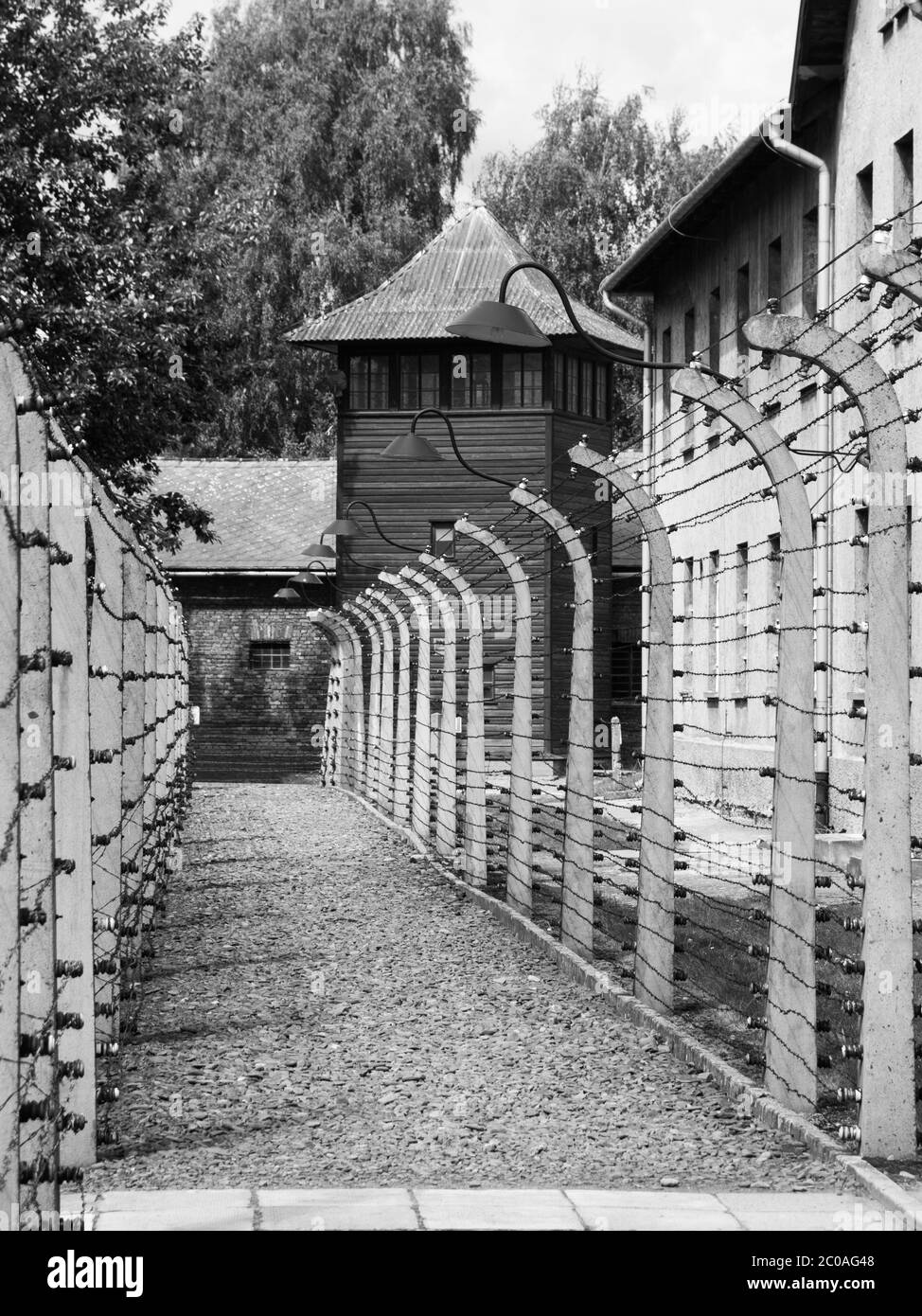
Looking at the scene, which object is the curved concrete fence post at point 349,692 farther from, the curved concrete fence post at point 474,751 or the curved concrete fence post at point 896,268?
the curved concrete fence post at point 896,268

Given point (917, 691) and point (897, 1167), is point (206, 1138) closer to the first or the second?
point (897, 1167)

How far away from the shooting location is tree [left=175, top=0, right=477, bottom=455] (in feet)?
159

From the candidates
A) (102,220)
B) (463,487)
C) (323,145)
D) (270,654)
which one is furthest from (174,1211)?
(323,145)

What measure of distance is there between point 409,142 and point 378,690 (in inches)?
1051

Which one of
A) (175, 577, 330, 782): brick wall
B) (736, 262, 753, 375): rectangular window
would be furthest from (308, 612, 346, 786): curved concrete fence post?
(175, 577, 330, 782): brick wall

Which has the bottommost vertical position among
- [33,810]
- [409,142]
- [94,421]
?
[33,810]

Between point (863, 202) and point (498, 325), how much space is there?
38.9 feet

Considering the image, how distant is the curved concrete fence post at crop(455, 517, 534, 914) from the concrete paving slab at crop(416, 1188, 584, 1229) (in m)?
7.44

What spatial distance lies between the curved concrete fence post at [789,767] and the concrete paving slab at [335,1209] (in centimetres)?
210

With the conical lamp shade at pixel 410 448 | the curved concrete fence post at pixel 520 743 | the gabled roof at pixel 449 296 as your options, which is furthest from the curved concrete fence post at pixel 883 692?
the gabled roof at pixel 449 296

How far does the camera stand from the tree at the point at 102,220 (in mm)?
28750

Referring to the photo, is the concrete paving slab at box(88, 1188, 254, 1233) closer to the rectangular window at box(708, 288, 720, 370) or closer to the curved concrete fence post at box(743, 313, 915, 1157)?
the curved concrete fence post at box(743, 313, 915, 1157)
